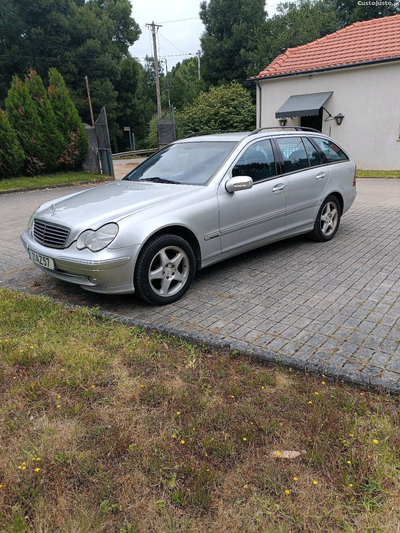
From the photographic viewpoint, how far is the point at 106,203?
14.4 feet

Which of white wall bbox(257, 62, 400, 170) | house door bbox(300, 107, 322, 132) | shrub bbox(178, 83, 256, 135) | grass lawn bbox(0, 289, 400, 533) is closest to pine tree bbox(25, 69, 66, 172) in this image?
white wall bbox(257, 62, 400, 170)

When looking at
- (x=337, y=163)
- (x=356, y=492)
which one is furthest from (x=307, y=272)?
(x=356, y=492)

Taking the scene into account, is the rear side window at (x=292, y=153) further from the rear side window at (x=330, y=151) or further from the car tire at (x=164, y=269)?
the car tire at (x=164, y=269)

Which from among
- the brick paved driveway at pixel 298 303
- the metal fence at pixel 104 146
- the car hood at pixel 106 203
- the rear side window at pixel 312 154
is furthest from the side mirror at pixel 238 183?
the metal fence at pixel 104 146

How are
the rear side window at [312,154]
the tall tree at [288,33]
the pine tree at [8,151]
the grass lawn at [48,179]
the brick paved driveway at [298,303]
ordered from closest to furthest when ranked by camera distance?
1. the brick paved driveway at [298,303]
2. the rear side window at [312,154]
3. the grass lawn at [48,179]
4. the pine tree at [8,151]
5. the tall tree at [288,33]

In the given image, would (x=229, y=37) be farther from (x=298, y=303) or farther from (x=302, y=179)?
(x=298, y=303)

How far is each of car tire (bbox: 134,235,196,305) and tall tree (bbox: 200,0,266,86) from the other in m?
39.7

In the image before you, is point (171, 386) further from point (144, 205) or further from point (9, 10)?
point (9, 10)

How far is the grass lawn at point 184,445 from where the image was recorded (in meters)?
1.93

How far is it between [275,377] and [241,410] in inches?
18.4

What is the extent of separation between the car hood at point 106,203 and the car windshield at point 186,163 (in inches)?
8.2

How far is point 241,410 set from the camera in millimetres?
2607

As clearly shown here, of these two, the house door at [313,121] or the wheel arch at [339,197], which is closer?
the wheel arch at [339,197]

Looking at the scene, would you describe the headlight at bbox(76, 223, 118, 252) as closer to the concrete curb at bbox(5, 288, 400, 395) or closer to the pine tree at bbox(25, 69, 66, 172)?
the concrete curb at bbox(5, 288, 400, 395)
